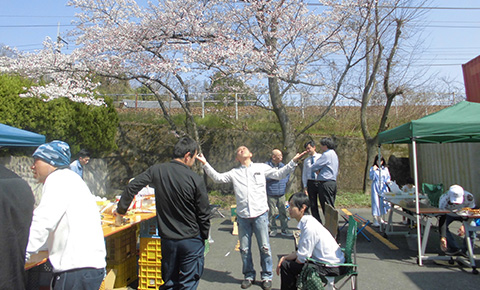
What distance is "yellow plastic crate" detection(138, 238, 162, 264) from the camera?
159 inches

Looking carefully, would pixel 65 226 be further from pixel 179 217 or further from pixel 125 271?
pixel 125 271

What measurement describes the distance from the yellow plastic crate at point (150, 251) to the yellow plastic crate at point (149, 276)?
49mm

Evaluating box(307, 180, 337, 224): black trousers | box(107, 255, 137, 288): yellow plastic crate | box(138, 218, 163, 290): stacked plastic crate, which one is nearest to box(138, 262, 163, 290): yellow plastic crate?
box(138, 218, 163, 290): stacked plastic crate

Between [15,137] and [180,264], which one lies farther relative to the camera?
[15,137]

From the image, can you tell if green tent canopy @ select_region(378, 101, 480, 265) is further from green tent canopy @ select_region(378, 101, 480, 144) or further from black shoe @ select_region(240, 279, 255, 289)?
black shoe @ select_region(240, 279, 255, 289)

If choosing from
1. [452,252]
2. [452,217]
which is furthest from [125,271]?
[452,217]

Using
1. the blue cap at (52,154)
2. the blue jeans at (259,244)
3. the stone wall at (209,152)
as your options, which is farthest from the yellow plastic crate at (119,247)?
the stone wall at (209,152)

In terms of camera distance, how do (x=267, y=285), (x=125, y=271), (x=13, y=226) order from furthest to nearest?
(x=125, y=271)
(x=267, y=285)
(x=13, y=226)

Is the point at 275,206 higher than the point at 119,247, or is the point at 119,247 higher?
the point at 275,206

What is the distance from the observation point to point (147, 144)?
12125 millimetres

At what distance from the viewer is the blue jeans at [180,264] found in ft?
9.43

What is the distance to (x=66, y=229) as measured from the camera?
2.07m

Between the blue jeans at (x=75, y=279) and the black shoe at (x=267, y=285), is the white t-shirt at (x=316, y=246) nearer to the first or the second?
the black shoe at (x=267, y=285)

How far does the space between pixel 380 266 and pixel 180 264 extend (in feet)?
10.6
